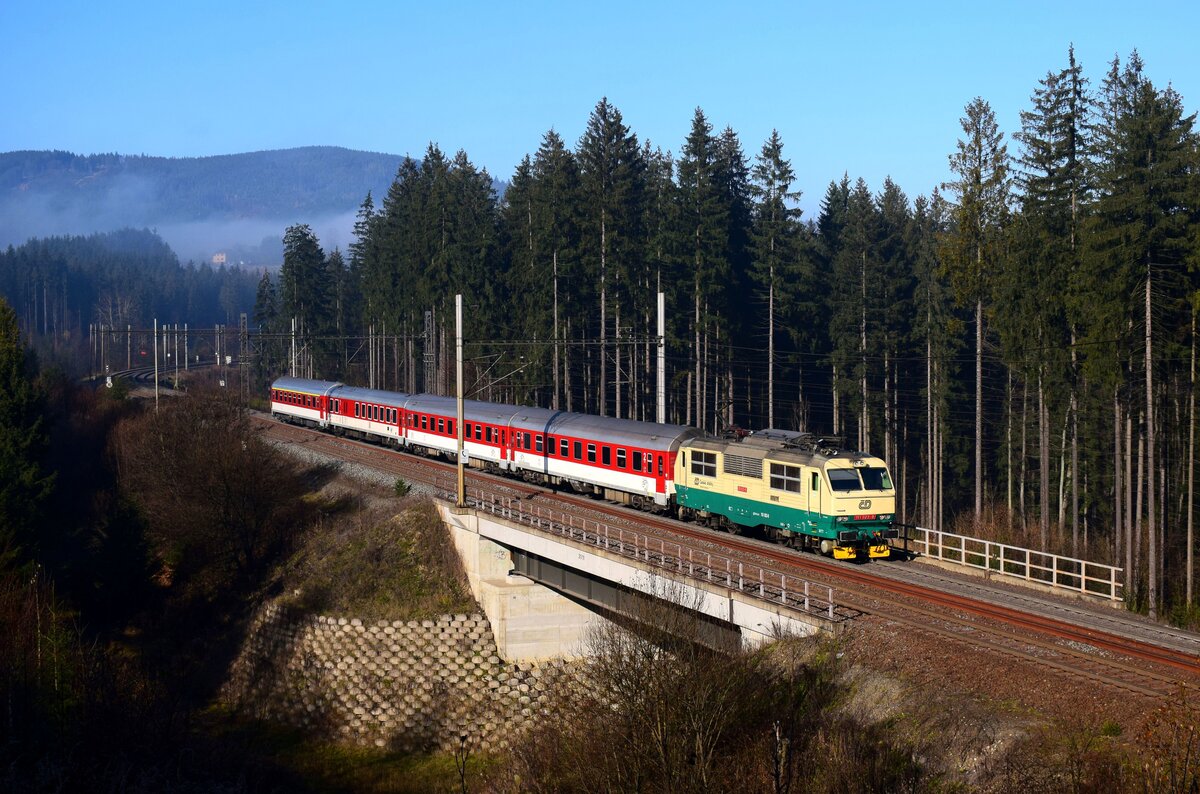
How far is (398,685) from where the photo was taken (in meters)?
40.0

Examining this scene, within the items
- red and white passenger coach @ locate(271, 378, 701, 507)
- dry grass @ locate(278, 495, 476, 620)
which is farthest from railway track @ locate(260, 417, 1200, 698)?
dry grass @ locate(278, 495, 476, 620)

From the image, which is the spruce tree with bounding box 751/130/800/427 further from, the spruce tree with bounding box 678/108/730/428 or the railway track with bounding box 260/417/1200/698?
the railway track with bounding box 260/417/1200/698

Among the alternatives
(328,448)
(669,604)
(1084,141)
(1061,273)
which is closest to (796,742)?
(669,604)

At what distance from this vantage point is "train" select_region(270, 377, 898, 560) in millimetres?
31656

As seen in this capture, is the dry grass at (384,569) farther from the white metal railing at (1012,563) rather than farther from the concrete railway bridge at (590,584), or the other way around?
the white metal railing at (1012,563)

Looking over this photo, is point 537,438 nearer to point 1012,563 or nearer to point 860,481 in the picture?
point 860,481

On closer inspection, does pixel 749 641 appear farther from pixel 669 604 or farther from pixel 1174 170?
pixel 1174 170

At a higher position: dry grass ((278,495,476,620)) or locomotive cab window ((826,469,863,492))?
locomotive cab window ((826,469,863,492))

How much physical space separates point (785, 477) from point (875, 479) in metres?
2.65

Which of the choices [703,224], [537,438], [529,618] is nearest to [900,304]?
[703,224]

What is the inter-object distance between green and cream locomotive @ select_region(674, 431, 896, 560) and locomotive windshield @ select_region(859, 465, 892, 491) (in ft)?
0.09

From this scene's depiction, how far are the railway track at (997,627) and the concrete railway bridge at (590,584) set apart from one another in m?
1.10

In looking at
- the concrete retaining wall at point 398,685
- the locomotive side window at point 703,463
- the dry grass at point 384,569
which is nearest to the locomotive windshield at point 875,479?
the locomotive side window at point 703,463

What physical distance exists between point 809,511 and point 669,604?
8053 millimetres
